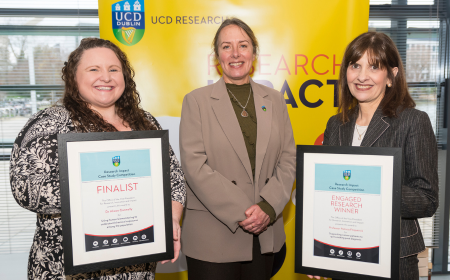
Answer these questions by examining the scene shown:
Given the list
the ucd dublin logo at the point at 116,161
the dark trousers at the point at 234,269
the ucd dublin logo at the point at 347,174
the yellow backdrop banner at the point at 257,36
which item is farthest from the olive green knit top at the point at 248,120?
the ucd dublin logo at the point at 116,161

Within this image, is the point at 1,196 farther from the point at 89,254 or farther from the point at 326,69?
the point at 326,69

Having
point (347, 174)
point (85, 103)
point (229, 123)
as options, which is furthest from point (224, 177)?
point (85, 103)

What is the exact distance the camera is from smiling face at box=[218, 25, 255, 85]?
2047mm

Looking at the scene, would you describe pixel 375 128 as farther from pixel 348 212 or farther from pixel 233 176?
pixel 233 176

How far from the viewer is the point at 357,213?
1407 millimetres

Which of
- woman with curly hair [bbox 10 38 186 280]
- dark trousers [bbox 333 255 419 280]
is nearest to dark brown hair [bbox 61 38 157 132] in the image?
woman with curly hair [bbox 10 38 186 280]

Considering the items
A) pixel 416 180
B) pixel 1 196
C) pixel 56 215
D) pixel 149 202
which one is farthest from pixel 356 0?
pixel 1 196

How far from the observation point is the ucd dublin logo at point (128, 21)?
2.61 metres

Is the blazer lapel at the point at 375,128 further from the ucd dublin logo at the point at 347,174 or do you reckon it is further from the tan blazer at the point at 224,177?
the tan blazer at the point at 224,177

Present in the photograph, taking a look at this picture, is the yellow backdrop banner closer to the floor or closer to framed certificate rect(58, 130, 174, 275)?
framed certificate rect(58, 130, 174, 275)

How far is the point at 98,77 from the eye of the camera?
149 cm

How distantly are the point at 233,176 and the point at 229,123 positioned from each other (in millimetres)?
331

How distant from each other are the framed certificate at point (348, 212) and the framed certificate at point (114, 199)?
654 millimetres

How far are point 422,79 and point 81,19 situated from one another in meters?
4.01
